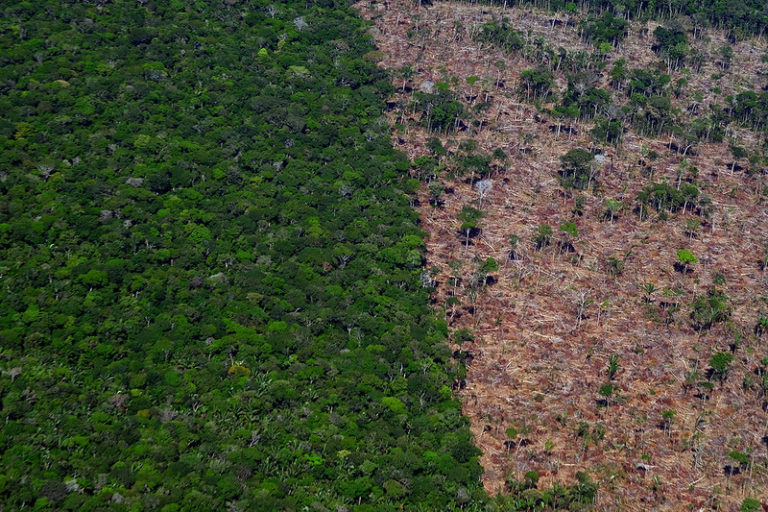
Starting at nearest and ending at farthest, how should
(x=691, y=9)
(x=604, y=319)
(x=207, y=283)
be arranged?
(x=207, y=283)
(x=604, y=319)
(x=691, y=9)

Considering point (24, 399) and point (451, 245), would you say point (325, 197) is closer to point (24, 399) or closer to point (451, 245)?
point (451, 245)

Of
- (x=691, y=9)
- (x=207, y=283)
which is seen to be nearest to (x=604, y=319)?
(x=207, y=283)

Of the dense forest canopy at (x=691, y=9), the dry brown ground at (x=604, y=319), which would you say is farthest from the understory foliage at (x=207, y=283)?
the dense forest canopy at (x=691, y=9)

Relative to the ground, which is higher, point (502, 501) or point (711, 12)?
point (711, 12)

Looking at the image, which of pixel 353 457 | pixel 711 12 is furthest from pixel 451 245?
pixel 711 12

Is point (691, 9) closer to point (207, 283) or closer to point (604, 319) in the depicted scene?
point (604, 319)

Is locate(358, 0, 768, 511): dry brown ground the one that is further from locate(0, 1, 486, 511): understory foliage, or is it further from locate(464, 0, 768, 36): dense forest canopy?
locate(464, 0, 768, 36): dense forest canopy
